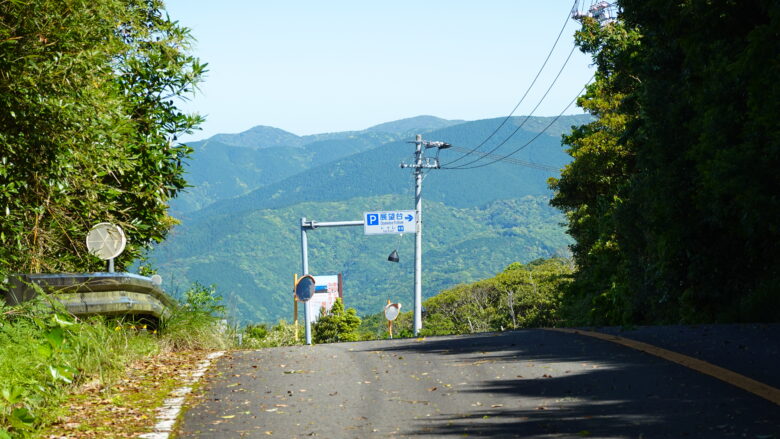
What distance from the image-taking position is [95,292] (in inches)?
399

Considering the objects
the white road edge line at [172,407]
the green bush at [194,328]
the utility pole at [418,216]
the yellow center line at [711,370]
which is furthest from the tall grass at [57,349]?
the utility pole at [418,216]

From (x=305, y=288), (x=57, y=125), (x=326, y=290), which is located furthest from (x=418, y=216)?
(x=326, y=290)

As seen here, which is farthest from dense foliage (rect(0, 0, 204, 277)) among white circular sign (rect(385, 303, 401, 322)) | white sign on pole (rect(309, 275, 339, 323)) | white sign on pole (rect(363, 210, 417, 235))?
white sign on pole (rect(309, 275, 339, 323))

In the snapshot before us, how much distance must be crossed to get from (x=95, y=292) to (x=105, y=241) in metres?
1.65

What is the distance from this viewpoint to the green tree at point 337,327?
54.6 m

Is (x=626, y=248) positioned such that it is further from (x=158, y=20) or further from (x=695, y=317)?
(x=158, y=20)

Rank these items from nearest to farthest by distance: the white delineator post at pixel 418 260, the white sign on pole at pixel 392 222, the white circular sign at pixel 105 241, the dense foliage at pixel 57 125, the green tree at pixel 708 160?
the dense foliage at pixel 57 125, the white circular sign at pixel 105 241, the green tree at pixel 708 160, the white delineator post at pixel 418 260, the white sign on pole at pixel 392 222

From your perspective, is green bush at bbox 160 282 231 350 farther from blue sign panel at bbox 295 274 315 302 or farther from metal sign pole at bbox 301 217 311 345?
metal sign pole at bbox 301 217 311 345

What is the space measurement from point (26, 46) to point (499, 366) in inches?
220

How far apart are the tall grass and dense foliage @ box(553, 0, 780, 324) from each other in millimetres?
8043

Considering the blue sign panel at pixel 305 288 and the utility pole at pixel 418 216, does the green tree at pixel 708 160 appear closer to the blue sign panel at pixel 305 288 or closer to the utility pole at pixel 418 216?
the blue sign panel at pixel 305 288

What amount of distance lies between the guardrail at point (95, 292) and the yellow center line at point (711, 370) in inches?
226

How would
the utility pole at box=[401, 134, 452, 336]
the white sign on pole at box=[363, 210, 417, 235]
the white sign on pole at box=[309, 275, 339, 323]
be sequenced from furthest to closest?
the white sign on pole at box=[309, 275, 339, 323]
the white sign on pole at box=[363, 210, 417, 235]
the utility pole at box=[401, 134, 452, 336]

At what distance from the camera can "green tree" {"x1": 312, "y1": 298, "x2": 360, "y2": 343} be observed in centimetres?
5459
